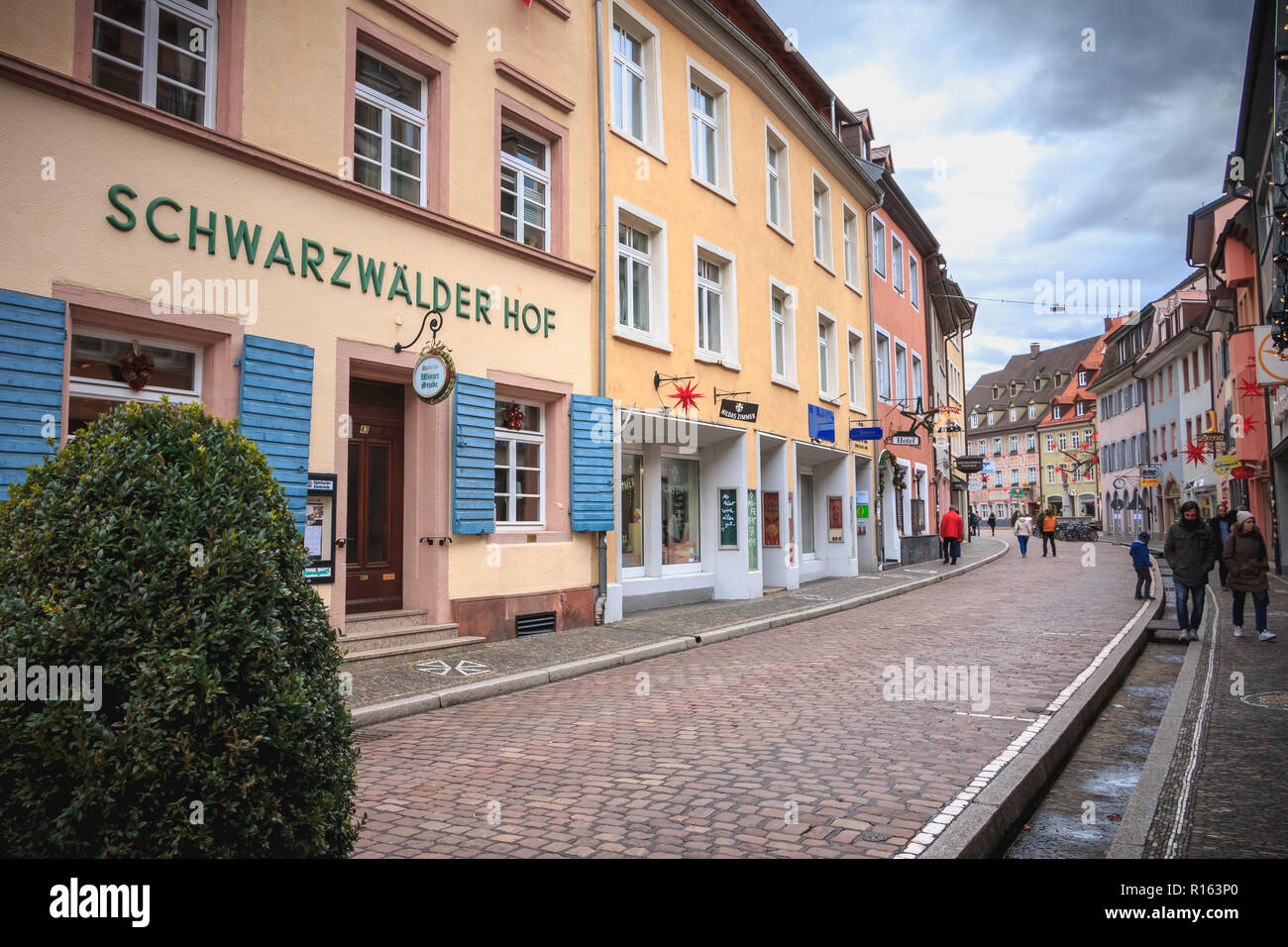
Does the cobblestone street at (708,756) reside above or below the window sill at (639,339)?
below

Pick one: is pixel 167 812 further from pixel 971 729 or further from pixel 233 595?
pixel 971 729

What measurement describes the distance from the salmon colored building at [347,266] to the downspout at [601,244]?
160 millimetres

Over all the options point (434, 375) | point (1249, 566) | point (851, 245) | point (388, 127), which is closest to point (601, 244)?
point (388, 127)

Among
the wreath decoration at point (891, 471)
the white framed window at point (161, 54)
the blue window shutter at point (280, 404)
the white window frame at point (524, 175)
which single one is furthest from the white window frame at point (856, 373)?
the white framed window at point (161, 54)

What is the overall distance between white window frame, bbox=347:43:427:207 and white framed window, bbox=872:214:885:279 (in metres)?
18.2

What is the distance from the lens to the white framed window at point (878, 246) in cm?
2691

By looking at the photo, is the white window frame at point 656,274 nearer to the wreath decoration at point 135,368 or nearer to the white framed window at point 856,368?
the wreath decoration at point 135,368

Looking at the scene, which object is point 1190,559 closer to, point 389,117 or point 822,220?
point 389,117

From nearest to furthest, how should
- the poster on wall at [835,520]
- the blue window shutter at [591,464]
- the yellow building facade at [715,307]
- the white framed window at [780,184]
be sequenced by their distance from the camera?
the blue window shutter at [591,464], the yellow building facade at [715,307], the white framed window at [780,184], the poster on wall at [835,520]

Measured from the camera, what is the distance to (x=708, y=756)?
604cm

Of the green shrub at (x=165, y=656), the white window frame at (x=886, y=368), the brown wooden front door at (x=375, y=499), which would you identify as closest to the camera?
the green shrub at (x=165, y=656)

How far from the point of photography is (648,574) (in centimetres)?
1582
